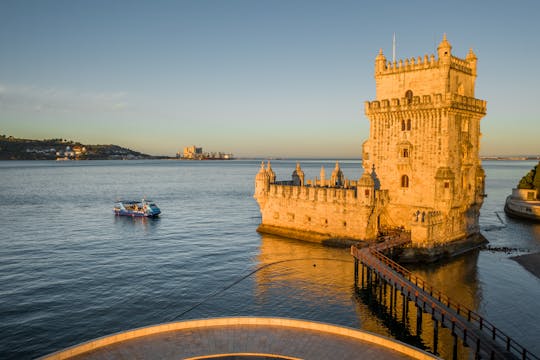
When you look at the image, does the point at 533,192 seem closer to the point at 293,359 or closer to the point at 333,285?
the point at 333,285

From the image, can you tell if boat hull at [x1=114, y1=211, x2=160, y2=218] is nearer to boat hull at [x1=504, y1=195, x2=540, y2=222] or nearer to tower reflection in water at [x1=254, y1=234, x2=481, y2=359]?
tower reflection in water at [x1=254, y1=234, x2=481, y2=359]

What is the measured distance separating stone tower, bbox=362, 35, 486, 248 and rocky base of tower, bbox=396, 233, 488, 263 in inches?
24.4

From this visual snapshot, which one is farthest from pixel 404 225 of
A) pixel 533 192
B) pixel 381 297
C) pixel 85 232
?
pixel 533 192

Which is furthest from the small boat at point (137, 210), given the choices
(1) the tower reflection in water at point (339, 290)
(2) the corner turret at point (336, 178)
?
(2) the corner turret at point (336, 178)

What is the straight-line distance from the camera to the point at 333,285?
126 ft

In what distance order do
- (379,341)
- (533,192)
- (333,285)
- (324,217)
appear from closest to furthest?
1. (379,341)
2. (333,285)
3. (324,217)
4. (533,192)

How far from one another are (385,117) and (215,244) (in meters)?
26.1

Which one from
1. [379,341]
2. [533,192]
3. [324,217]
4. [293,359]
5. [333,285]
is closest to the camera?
[293,359]

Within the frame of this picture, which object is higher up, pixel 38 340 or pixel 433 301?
pixel 433 301

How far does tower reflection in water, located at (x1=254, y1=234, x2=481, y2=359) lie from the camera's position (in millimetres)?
29836

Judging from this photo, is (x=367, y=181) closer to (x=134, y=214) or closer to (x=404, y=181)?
(x=404, y=181)

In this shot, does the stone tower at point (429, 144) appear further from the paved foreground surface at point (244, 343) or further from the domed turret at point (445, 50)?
the paved foreground surface at point (244, 343)

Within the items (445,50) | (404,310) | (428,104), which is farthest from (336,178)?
(404,310)

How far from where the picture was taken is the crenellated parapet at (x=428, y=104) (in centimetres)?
4497
